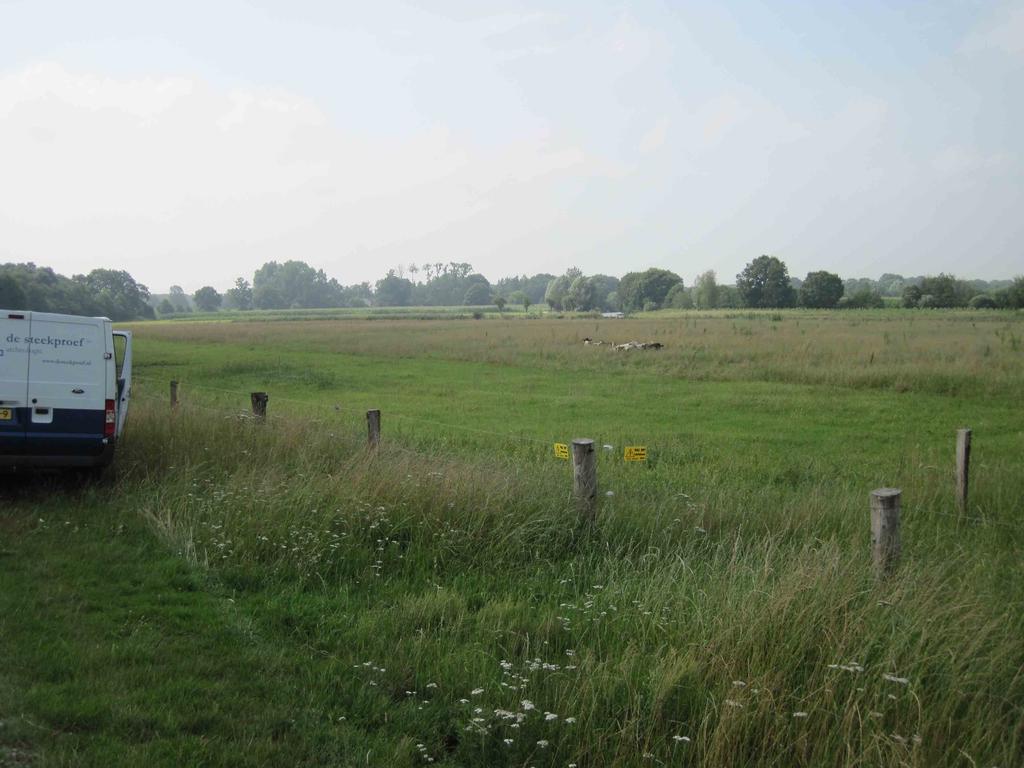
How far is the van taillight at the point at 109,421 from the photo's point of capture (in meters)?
10.5

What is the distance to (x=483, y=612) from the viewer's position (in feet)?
19.8

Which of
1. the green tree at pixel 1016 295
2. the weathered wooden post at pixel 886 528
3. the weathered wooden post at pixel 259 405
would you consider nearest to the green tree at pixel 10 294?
the weathered wooden post at pixel 259 405

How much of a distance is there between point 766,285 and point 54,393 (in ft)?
406

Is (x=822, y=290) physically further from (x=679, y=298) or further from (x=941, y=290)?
(x=679, y=298)

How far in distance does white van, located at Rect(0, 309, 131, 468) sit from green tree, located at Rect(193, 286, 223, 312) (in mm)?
184589

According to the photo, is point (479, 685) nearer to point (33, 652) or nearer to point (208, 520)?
point (33, 652)

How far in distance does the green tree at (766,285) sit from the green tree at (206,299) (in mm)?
115002

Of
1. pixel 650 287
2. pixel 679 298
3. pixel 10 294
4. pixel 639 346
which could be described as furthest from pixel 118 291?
pixel 650 287

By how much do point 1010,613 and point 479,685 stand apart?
11.5 feet

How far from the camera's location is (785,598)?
17.4 ft

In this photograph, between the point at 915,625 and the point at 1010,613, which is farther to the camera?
the point at 1010,613

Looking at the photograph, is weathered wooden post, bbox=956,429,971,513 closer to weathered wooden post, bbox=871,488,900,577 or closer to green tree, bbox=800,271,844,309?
weathered wooden post, bbox=871,488,900,577

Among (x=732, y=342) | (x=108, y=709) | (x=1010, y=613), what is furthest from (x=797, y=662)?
(x=732, y=342)

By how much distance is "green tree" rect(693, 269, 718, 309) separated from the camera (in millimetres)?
137125
